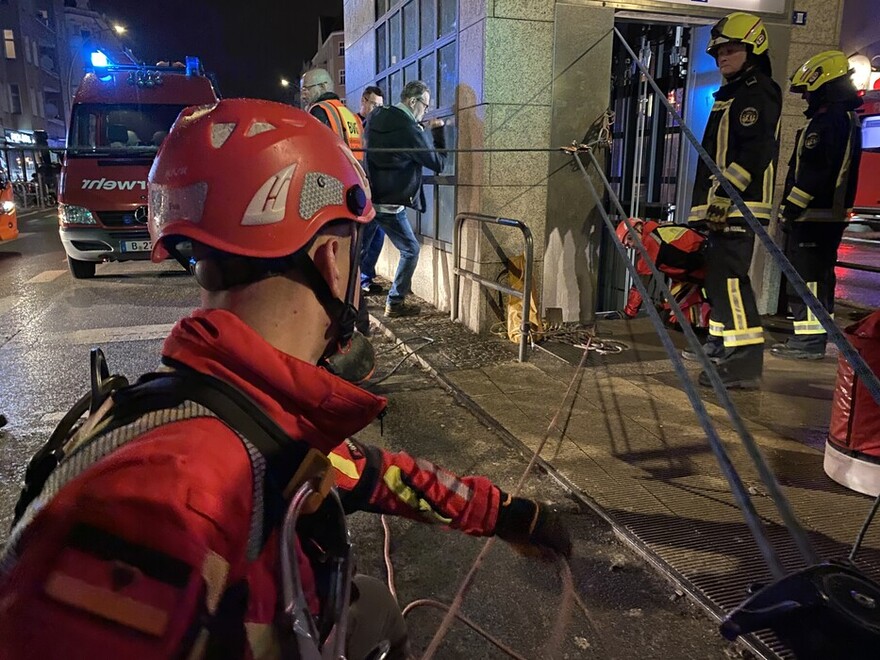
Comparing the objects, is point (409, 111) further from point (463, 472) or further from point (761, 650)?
point (761, 650)

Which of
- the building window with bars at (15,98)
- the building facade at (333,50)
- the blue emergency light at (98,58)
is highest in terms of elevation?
the building facade at (333,50)

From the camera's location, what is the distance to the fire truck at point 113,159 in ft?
28.8

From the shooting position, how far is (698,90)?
20.7ft

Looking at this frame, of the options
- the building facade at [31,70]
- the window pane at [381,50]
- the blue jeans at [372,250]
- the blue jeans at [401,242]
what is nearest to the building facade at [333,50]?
the building facade at [31,70]

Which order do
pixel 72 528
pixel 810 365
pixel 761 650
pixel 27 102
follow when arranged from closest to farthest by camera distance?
pixel 72 528 < pixel 761 650 < pixel 810 365 < pixel 27 102

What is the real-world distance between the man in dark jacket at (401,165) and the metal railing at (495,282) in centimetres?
62

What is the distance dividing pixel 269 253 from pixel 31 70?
54.1m

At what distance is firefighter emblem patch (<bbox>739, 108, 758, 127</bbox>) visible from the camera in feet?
14.6

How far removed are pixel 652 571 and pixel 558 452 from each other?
1135 millimetres

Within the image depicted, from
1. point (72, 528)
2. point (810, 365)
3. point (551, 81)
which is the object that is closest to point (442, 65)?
point (551, 81)

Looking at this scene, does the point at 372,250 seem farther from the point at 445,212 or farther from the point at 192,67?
the point at 192,67

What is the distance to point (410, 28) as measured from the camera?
7426 mm

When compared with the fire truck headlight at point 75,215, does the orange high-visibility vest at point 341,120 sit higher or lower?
higher

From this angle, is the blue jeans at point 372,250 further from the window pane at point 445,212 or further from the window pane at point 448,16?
the window pane at point 448,16
